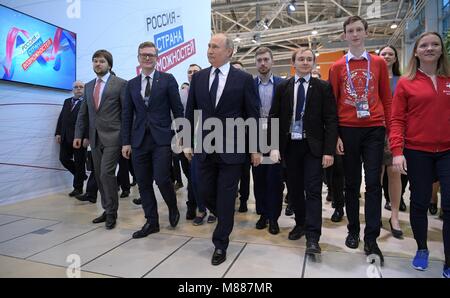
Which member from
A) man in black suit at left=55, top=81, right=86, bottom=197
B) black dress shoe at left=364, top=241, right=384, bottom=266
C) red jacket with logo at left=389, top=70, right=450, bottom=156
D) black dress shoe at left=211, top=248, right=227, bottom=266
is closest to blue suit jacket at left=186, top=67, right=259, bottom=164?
black dress shoe at left=211, top=248, right=227, bottom=266

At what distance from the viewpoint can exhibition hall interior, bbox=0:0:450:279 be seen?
81.6 inches

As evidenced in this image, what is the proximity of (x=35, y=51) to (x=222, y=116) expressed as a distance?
10.7 ft

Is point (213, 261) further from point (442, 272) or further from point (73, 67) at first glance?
point (73, 67)

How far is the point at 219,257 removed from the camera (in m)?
2.16

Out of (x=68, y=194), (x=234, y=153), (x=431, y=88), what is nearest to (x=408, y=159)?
(x=431, y=88)

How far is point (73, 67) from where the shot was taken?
15.4 ft

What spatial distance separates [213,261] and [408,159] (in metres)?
1.45

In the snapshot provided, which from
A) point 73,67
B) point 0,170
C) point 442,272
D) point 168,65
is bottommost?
point 442,272

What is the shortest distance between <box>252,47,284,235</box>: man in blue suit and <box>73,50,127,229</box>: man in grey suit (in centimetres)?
131

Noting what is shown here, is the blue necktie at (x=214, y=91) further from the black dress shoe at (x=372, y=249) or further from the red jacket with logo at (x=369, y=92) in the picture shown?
the black dress shoe at (x=372, y=249)

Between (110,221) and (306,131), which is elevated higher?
(306,131)

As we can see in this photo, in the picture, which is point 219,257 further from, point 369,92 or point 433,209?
point 433,209

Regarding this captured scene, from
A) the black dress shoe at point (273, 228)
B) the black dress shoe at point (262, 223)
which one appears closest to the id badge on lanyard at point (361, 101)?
the black dress shoe at point (273, 228)

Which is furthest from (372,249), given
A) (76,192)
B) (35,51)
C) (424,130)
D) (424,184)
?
(35,51)
